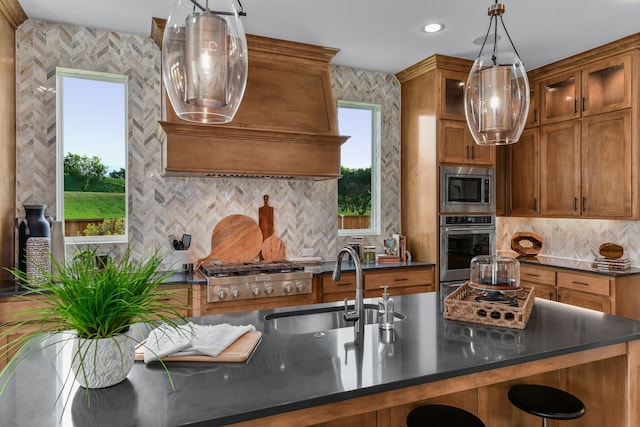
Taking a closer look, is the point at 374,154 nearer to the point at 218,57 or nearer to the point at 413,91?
the point at 413,91

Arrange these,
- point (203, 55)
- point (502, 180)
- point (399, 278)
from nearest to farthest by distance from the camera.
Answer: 1. point (203, 55)
2. point (399, 278)
3. point (502, 180)

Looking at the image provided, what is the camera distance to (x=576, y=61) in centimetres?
396

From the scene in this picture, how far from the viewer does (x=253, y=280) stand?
3275mm

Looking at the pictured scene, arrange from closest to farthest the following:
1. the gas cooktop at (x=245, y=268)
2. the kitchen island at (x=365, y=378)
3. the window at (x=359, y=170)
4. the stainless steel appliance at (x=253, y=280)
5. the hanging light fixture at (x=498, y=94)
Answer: the kitchen island at (x=365, y=378)
the hanging light fixture at (x=498, y=94)
the stainless steel appliance at (x=253, y=280)
the gas cooktop at (x=245, y=268)
the window at (x=359, y=170)

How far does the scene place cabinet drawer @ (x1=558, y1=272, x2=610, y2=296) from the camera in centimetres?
348

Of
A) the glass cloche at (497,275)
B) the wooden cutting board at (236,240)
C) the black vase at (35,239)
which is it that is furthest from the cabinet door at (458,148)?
the black vase at (35,239)

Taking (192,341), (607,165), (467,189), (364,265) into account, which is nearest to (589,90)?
(607,165)

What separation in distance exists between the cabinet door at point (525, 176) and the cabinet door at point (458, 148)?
53 cm

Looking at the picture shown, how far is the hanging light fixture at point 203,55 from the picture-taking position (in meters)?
1.17

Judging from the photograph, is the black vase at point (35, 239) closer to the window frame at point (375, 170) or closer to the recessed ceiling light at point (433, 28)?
the window frame at point (375, 170)

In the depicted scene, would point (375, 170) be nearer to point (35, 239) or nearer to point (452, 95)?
point (452, 95)

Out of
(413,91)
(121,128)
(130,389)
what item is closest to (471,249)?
(413,91)

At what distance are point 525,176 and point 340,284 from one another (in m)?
2.35

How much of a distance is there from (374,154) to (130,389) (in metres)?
3.62
